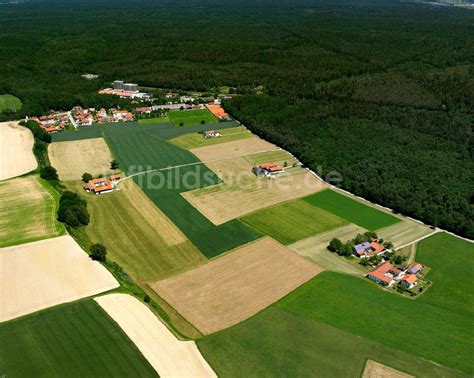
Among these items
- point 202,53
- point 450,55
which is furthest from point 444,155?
point 202,53

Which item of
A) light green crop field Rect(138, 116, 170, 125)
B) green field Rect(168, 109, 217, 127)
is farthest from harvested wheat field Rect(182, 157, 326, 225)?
light green crop field Rect(138, 116, 170, 125)

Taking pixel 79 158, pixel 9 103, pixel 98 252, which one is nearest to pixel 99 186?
pixel 79 158

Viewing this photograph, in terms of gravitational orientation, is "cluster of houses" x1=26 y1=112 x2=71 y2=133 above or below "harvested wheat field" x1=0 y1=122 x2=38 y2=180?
above

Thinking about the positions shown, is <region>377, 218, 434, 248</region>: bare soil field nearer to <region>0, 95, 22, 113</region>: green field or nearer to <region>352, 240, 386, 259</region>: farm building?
<region>352, 240, 386, 259</region>: farm building

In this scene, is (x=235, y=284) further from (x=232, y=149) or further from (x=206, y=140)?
(x=206, y=140)

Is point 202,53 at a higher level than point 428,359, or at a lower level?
higher

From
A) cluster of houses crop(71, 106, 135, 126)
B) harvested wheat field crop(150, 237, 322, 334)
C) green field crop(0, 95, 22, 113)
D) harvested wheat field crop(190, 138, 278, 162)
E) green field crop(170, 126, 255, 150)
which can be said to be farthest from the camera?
green field crop(0, 95, 22, 113)

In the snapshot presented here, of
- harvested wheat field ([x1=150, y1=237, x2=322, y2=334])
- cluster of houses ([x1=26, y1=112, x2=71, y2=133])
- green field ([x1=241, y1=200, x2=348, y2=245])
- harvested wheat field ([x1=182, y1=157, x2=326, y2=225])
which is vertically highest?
cluster of houses ([x1=26, y1=112, x2=71, y2=133])

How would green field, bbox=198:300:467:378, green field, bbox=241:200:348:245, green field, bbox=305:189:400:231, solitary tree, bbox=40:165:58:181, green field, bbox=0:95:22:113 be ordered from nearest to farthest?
green field, bbox=198:300:467:378 → green field, bbox=241:200:348:245 → green field, bbox=305:189:400:231 → solitary tree, bbox=40:165:58:181 → green field, bbox=0:95:22:113

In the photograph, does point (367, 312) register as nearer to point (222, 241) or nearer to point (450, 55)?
point (222, 241)
